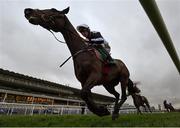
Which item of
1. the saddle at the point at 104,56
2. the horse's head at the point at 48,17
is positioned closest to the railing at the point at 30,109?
the saddle at the point at 104,56

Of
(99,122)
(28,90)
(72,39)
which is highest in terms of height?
(28,90)

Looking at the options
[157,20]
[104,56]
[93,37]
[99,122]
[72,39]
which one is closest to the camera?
[157,20]

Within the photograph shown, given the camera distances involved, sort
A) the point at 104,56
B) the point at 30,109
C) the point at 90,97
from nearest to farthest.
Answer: the point at 90,97 → the point at 104,56 → the point at 30,109

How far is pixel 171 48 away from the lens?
1.74m

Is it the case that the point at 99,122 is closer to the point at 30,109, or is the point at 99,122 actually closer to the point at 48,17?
the point at 48,17

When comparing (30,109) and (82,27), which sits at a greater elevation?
(82,27)

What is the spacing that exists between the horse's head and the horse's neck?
5.7 inches

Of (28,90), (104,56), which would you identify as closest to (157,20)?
(104,56)

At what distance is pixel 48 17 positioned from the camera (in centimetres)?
471

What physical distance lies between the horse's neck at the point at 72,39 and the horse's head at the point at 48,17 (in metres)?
0.15

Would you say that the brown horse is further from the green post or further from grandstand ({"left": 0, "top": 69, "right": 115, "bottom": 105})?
grandstand ({"left": 0, "top": 69, "right": 115, "bottom": 105})

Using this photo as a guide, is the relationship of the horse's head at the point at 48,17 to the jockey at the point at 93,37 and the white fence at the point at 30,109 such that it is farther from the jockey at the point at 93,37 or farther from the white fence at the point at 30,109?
the white fence at the point at 30,109

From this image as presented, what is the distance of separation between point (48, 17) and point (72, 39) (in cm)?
72

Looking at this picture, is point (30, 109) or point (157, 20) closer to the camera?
point (157, 20)
